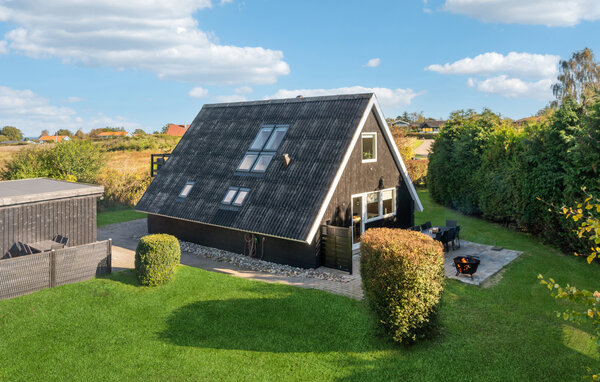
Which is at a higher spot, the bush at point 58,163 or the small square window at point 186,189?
the bush at point 58,163

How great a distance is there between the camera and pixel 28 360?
26.5ft

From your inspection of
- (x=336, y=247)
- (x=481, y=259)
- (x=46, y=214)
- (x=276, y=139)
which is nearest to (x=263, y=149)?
(x=276, y=139)

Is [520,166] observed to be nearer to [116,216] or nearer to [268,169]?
[268,169]

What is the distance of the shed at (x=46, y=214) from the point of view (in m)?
12.6

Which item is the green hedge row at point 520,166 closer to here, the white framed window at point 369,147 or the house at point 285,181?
the house at point 285,181

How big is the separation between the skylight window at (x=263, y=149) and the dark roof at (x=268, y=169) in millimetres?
293

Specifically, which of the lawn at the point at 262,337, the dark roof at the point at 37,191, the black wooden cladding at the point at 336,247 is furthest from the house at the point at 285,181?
the dark roof at the point at 37,191

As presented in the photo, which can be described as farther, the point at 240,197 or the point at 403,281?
the point at 240,197

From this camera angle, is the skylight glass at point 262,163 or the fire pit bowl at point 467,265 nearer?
the fire pit bowl at point 467,265

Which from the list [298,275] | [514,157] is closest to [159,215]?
[298,275]

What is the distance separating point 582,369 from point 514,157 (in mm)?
13424

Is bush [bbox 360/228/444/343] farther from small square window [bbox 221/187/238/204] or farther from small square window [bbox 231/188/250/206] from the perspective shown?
small square window [bbox 221/187/238/204]

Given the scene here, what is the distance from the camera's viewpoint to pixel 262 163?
1596 cm

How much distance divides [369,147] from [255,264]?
21.3ft
